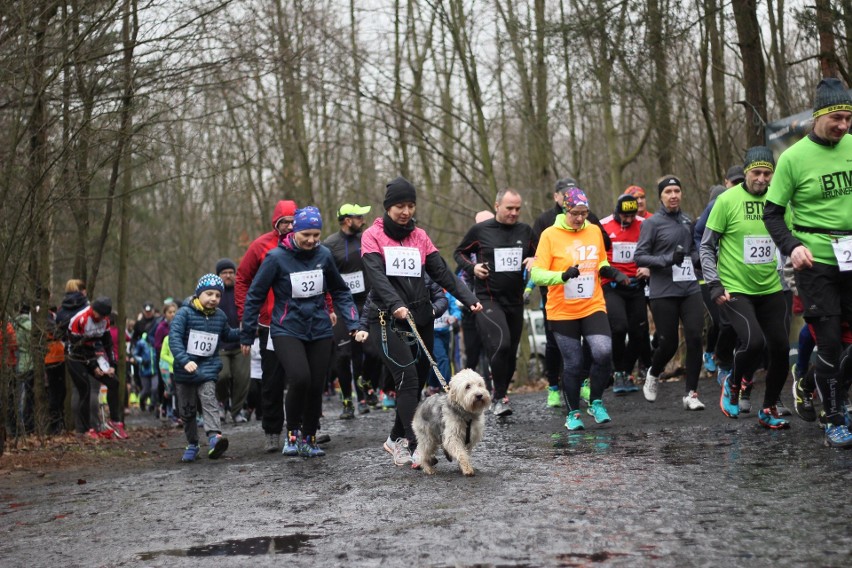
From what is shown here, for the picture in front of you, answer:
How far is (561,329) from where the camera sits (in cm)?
1012

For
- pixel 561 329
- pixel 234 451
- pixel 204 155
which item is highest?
pixel 204 155

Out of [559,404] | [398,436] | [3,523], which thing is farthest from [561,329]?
[3,523]

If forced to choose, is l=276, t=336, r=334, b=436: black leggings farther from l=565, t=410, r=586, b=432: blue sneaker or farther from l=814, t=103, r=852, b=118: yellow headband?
l=814, t=103, r=852, b=118: yellow headband

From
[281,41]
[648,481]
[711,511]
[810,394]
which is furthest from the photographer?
[281,41]

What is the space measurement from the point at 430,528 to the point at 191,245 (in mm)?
43230

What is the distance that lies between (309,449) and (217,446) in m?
1.23

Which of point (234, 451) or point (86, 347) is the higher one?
point (86, 347)

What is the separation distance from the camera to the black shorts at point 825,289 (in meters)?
7.61

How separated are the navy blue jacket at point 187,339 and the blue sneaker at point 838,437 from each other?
602 cm

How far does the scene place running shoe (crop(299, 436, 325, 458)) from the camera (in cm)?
1029

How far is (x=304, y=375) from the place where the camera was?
9891 mm

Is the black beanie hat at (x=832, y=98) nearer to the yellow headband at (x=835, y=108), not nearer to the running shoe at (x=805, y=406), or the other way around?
the yellow headband at (x=835, y=108)

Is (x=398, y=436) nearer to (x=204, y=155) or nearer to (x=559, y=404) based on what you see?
(x=559, y=404)

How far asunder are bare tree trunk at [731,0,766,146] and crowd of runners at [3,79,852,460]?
2.97m
